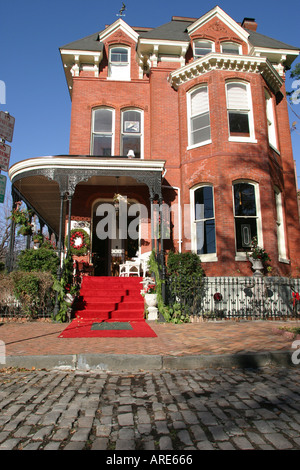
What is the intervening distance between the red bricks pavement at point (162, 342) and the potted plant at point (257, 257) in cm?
288

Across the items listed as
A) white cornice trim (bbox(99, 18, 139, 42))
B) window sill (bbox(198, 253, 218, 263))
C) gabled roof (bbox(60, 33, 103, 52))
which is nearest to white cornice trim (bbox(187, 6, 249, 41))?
white cornice trim (bbox(99, 18, 139, 42))

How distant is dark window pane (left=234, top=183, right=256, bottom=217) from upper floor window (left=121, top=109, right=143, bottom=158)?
14.7ft

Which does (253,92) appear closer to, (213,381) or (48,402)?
(213,381)

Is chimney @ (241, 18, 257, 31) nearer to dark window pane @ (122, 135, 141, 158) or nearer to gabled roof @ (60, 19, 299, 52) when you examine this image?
gabled roof @ (60, 19, 299, 52)

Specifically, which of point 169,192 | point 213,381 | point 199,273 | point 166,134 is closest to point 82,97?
point 166,134

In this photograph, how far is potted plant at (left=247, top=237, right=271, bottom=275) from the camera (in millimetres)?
9797

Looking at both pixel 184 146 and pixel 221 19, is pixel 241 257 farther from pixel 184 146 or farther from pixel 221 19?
pixel 221 19

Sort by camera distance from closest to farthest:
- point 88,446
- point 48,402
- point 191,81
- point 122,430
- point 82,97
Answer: point 88,446 → point 122,430 → point 48,402 → point 191,81 → point 82,97

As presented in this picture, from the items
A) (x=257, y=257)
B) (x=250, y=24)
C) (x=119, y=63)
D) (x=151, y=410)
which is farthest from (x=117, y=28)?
(x=151, y=410)

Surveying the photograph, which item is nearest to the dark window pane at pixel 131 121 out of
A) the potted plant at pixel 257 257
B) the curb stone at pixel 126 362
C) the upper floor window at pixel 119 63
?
the upper floor window at pixel 119 63

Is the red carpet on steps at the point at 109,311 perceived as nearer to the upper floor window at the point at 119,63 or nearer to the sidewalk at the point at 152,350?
the sidewalk at the point at 152,350

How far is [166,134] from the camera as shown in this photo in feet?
40.9

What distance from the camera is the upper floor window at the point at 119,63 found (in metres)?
13.9

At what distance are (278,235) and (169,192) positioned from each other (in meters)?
4.45
